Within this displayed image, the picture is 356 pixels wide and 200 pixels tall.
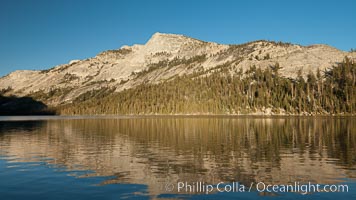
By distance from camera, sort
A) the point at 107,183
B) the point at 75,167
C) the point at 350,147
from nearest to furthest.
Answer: the point at 107,183 → the point at 75,167 → the point at 350,147

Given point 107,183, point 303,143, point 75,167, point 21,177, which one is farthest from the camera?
point 303,143

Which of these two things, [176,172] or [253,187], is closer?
[253,187]

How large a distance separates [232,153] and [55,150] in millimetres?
29259

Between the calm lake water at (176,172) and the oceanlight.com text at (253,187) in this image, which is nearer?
the calm lake water at (176,172)

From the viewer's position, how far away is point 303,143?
197 ft

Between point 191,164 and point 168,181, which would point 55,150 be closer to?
point 191,164

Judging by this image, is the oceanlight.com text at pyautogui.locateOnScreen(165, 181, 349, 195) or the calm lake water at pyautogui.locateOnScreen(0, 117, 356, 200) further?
the oceanlight.com text at pyautogui.locateOnScreen(165, 181, 349, 195)

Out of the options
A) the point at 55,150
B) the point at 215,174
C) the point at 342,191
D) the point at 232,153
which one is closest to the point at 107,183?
the point at 215,174

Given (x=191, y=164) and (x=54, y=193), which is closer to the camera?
(x=54, y=193)

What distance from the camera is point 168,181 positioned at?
3033 cm

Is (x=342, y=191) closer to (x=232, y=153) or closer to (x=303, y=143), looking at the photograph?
(x=232, y=153)

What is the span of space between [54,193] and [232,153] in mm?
28288

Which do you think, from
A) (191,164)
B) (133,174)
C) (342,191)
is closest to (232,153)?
(191,164)

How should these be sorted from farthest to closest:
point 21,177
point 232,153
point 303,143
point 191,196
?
point 303,143
point 232,153
point 21,177
point 191,196
